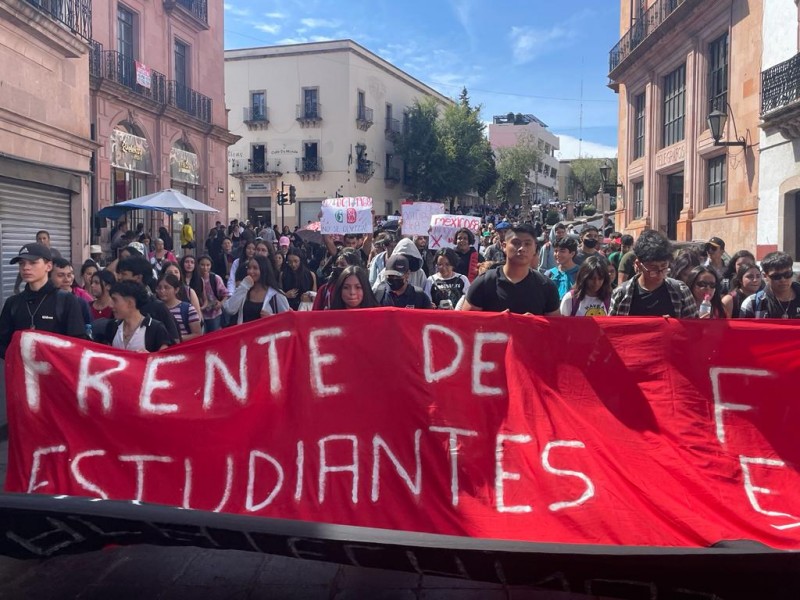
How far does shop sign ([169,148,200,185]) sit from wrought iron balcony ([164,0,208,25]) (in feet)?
15.3

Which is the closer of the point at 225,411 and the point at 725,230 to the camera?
the point at 225,411

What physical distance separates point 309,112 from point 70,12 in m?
31.5

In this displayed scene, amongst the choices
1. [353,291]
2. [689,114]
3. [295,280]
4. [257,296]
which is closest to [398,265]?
[353,291]

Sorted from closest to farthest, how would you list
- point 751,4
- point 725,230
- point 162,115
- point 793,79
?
1. point 793,79
2. point 751,4
3. point 725,230
4. point 162,115

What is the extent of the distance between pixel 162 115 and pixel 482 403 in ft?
74.9

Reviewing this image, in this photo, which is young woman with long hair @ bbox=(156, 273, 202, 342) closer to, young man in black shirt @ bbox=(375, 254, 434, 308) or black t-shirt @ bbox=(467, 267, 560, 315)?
young man in black shirt @ bbox=(375, 254, 434, 308)

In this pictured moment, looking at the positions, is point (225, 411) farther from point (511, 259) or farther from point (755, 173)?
point (755, 173)

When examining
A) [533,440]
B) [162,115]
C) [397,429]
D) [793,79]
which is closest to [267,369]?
[397,429]

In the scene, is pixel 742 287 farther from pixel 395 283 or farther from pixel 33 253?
pixel 33 253

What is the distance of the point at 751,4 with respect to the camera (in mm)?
19609

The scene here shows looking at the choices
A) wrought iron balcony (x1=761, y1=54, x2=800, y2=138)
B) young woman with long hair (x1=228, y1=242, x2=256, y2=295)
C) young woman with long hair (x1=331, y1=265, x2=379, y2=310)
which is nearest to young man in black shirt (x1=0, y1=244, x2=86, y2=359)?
young woman with long hair (x1=331, y1=265, x2=379, y2=310)

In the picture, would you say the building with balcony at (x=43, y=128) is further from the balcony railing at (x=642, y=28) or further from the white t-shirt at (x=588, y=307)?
the balcony railing at (x=642, y=28)

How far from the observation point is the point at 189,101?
85.8 ft

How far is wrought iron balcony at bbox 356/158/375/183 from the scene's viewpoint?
46125 millimetres
